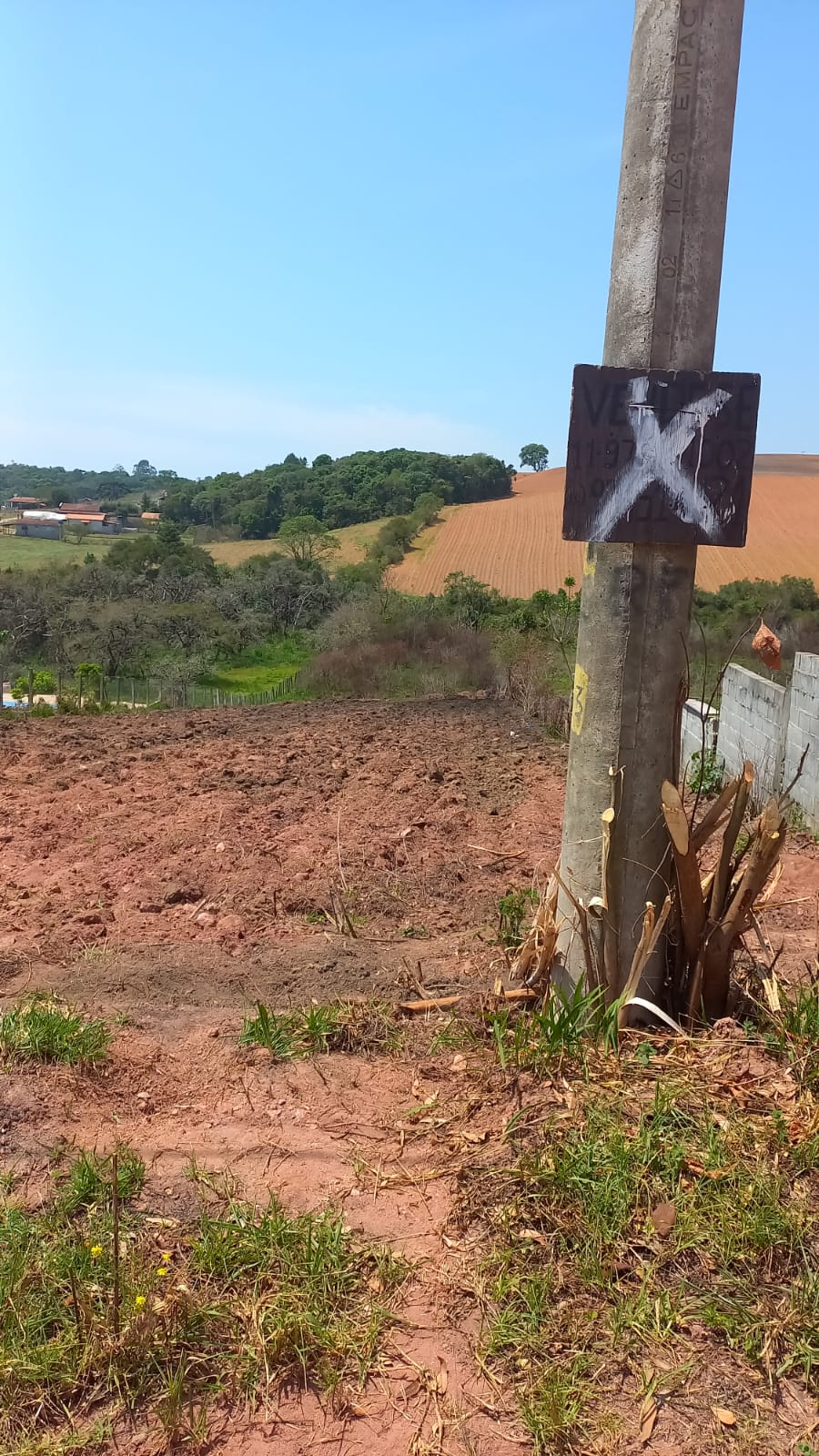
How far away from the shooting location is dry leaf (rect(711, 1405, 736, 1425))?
196cm

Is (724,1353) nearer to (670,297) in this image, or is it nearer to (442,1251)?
(442,1251)

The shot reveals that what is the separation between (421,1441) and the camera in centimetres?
195

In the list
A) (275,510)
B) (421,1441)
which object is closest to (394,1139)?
(421,1441)

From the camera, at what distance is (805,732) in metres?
7.89

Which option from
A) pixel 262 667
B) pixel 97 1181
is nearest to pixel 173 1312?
pixel 97 1181

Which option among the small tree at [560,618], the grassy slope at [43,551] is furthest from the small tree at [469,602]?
the grassy slope at [43,551]

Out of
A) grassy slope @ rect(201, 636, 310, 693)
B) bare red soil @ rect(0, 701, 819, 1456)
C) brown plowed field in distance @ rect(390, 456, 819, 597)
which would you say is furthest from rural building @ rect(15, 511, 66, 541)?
bare red soil @ rect(0, 701, 819, 1456)

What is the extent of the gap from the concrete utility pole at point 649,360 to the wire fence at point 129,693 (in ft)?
54.4

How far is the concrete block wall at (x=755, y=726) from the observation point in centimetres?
832

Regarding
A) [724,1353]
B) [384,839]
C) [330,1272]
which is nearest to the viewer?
[724,1353]

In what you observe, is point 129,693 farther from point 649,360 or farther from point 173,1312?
point 173,1312

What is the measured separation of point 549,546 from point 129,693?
24.4 metres

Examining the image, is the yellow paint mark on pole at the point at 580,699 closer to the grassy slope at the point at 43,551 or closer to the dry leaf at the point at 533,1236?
the dry leaf at the point at 533,1236

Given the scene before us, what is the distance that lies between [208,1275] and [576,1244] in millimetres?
874
